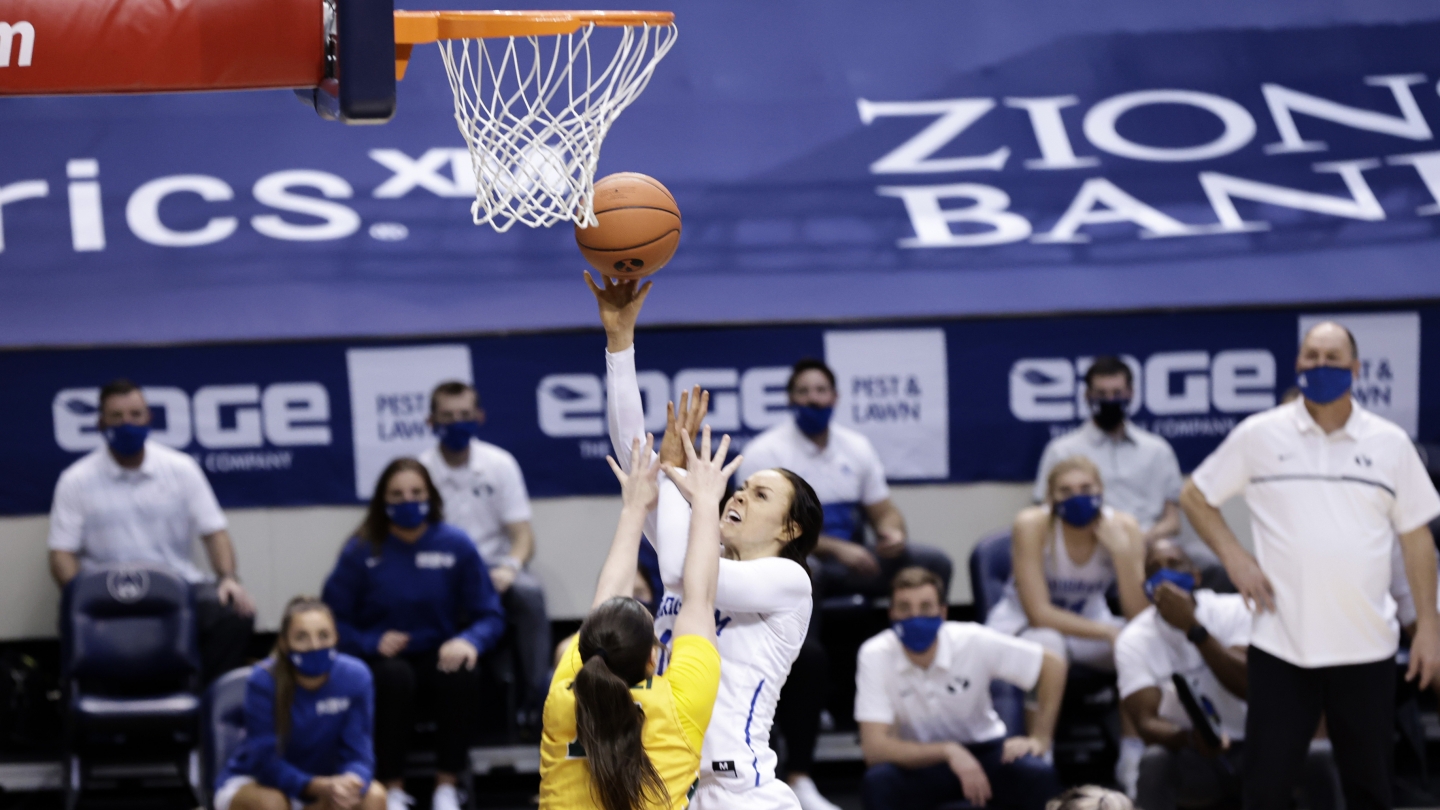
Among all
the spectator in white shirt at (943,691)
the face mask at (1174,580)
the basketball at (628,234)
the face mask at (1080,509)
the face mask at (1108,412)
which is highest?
the basketball at (628,234)

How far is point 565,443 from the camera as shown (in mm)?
7836

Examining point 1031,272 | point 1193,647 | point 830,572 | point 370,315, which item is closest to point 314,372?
point 370,315

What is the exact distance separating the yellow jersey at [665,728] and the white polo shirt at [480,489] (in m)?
3.93

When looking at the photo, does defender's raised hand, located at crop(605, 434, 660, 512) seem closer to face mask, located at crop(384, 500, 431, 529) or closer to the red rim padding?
the red rim padding

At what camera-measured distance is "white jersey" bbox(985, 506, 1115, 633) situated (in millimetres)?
6949

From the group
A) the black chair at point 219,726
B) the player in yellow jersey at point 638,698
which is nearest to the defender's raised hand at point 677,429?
the player in yellow jersey at point 638,698

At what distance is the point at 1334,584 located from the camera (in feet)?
17.5

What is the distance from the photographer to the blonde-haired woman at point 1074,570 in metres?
6.82

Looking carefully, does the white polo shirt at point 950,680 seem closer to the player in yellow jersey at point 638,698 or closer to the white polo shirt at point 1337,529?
the white polo shirt at point 1337,529

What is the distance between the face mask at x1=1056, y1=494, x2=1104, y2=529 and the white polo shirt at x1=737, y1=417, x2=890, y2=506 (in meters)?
0.91

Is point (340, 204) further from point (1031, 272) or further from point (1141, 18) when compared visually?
point (1141, 18)

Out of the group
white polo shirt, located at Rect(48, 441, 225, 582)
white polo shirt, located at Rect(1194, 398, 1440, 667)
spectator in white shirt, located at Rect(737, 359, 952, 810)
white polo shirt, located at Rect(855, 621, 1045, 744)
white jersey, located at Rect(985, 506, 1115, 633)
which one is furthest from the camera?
white polo shirt, located at Rect(48, 441, 225, 582)

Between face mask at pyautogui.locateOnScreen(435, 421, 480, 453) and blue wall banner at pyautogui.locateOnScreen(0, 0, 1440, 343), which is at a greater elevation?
blue wall banner at pyautogui.locateOnScreen(0, 0, 1440, 343)

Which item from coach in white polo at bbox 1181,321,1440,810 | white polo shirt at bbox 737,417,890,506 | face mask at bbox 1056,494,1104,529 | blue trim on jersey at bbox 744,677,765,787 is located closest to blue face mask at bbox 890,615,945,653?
face mask at bbox 1056,494,1104,529
